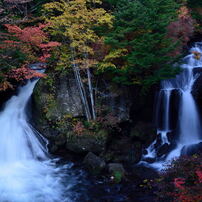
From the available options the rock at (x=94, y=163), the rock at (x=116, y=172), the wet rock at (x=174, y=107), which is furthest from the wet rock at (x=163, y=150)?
the rock at (x=94, y=163)

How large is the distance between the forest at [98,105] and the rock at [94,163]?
0.04 m

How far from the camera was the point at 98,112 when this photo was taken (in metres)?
11.9

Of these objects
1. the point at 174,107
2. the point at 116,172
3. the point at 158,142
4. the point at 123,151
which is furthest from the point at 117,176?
the point at 174,107

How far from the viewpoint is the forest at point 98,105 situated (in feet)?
32.0

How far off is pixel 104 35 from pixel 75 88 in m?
3.15

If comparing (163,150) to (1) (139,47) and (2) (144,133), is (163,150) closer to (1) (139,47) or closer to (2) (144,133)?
(2) (144,133)

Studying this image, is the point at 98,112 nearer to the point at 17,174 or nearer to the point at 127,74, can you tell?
the point at 127,74

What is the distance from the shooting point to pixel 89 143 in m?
11.1

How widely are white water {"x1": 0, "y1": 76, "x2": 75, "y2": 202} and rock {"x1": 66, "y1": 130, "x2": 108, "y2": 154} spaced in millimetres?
1253

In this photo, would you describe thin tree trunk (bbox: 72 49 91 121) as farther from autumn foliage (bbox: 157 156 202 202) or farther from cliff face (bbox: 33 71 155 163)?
autumn foliage (bbox: 157 156 202 202)

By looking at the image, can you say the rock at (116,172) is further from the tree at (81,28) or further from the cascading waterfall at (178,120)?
the tree at (81,28)

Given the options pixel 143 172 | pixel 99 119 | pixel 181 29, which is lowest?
pixel 143 172

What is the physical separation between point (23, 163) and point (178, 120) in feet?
26.8

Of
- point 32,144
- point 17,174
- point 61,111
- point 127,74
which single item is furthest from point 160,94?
point 17,174
